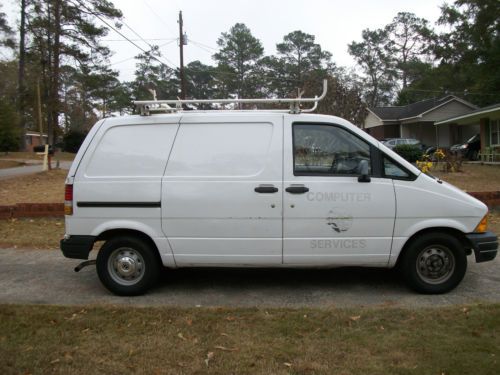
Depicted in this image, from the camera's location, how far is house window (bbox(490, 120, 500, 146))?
25.9m

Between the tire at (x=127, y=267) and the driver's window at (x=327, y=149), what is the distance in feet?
6.32

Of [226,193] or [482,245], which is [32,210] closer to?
[226,193]

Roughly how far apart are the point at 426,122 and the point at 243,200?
40.0 meters

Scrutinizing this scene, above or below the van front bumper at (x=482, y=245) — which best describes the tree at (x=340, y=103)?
above

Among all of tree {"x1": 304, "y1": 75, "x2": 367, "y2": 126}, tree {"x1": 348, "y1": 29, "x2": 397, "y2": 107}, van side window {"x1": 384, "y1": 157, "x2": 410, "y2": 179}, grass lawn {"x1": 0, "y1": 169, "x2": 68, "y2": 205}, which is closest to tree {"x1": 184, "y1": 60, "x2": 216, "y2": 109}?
tree {"x1": 348, "y1": 29, "x2": 397, "y2": 107}

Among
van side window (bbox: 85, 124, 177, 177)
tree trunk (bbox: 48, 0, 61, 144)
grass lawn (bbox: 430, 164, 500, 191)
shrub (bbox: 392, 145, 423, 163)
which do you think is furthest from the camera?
tree trunk (bbox: 48, 0, 61, 144)

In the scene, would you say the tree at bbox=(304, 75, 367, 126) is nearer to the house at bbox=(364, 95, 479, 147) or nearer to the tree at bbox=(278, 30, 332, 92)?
the house at bbox=(364, 95, 479, 147)

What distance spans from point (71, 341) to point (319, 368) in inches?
80.3

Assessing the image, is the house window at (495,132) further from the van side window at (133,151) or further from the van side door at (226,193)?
the van side window at (133,151)

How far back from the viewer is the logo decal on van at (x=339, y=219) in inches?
198

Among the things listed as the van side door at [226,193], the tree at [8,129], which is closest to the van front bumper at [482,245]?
the van side door at [226,193]

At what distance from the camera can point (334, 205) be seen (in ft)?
16.5

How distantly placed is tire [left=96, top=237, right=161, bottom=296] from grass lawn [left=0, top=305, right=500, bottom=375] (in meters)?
0.52

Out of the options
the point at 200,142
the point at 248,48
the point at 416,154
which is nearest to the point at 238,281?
the point at 200,142
